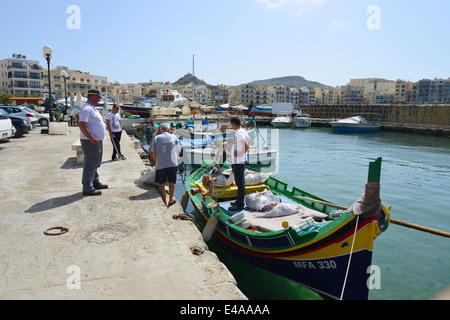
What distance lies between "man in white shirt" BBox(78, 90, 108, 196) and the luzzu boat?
2.79 m

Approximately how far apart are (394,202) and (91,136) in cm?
1211

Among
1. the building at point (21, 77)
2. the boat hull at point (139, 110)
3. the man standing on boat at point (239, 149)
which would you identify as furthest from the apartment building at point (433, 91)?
the man standing on boat at point (239, 149)

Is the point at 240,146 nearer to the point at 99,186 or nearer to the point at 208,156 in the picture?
the point at 99,186

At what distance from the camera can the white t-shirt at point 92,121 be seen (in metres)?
6.15

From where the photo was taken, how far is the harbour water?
6.67 meters

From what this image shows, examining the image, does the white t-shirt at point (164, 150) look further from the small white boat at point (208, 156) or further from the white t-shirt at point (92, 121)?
the small white boat at point (208, 156)

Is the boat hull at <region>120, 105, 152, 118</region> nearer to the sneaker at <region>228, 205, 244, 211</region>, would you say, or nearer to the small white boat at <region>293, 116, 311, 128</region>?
the small white boat at <region>293, 116, 311, 128</region>

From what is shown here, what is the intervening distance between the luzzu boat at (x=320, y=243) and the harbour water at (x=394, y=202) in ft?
2.54

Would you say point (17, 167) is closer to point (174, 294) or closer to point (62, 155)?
point (62, 155)

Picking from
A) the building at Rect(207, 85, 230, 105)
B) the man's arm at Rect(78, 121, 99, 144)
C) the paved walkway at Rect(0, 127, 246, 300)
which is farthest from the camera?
the building at Rect(207, 85, 230, 105)

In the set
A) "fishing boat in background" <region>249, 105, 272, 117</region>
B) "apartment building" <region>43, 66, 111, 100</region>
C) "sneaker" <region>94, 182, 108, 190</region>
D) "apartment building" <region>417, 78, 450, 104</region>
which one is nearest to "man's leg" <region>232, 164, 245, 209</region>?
"sneaker" <region>94, 182, 108, 190</region>

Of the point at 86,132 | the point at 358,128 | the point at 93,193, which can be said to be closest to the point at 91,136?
A: the point at 86,132
